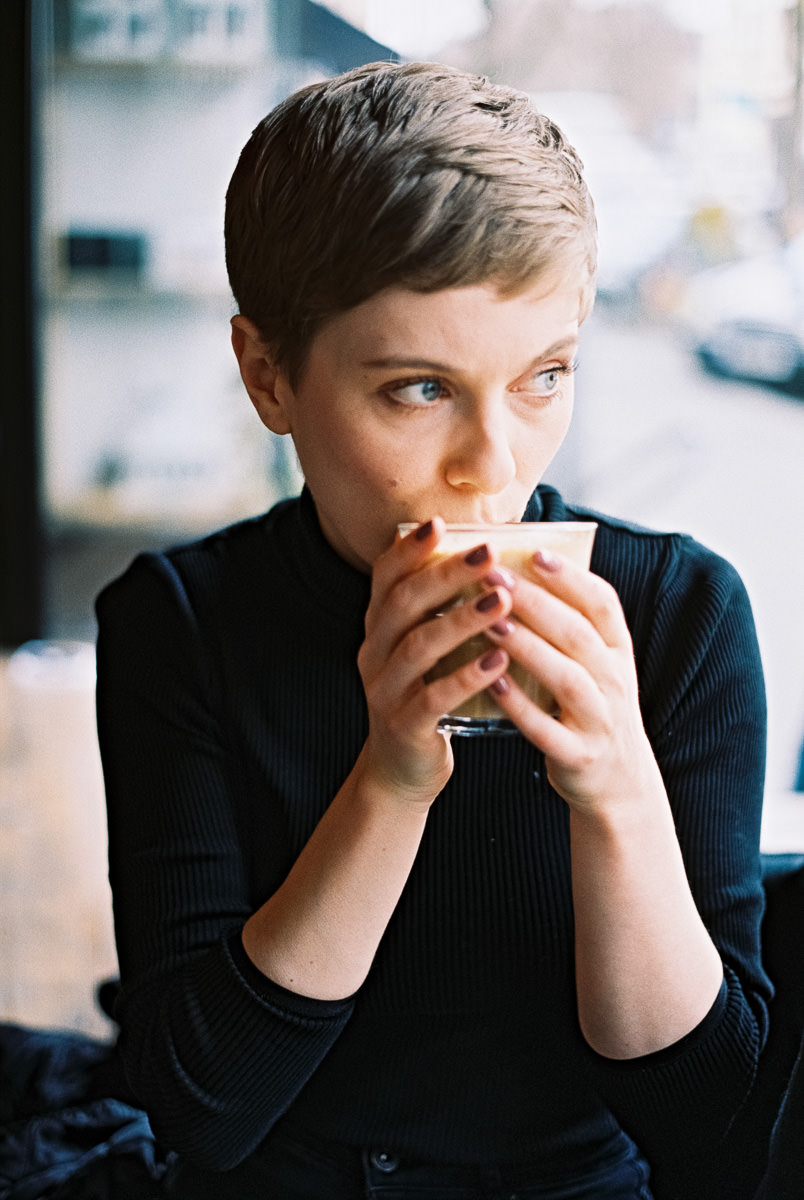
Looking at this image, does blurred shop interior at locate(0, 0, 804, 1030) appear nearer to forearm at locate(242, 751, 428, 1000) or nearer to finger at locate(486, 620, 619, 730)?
forearm at locate(242, 751, 428, 1000)

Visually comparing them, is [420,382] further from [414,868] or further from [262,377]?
[414,868]

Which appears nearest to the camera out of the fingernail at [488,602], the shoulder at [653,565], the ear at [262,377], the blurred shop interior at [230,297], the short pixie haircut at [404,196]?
the fingernail at [488,602]

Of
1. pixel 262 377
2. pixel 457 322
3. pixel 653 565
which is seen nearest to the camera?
pixel 457 322

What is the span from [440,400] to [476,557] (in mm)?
160

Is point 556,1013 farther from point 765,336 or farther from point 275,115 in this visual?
point 765,336

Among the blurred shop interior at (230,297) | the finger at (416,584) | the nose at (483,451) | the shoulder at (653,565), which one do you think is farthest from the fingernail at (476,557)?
the blurred shop interior at (230,297)

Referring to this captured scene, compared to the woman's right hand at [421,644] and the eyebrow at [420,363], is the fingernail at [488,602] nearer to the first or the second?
the woman's right hand at [421,644]

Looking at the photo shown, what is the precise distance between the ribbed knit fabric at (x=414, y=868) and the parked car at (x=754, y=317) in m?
2.98

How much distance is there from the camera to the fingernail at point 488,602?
730 mm

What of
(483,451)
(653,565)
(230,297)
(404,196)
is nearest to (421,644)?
(483,451)

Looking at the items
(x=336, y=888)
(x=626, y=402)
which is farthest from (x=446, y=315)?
(x=626, y=402)

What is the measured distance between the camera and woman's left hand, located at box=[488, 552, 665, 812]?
0.75 metres

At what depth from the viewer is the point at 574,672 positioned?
2.50 ft

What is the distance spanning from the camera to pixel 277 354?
3.16 ft
